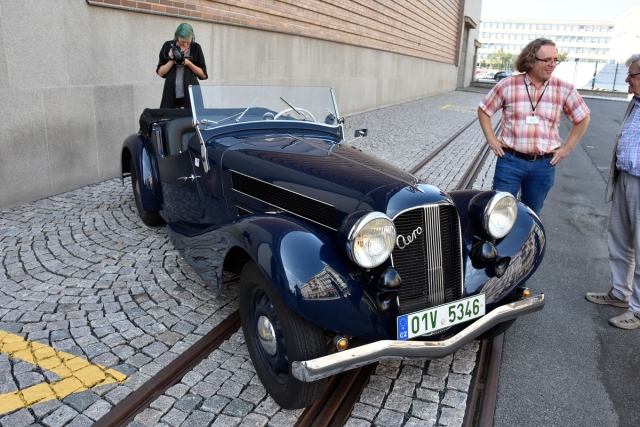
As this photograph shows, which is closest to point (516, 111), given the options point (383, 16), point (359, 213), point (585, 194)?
point (359, 213)

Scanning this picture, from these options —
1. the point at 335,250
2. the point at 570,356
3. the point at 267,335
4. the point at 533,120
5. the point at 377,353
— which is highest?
the point at 533,120

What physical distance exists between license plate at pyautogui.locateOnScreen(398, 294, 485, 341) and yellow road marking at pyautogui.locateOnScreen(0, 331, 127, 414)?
157cm

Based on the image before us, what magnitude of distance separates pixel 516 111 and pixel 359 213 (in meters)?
2.07

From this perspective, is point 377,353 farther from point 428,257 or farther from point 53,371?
point 53,371

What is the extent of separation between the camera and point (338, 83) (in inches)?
527

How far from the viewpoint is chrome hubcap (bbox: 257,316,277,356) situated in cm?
250

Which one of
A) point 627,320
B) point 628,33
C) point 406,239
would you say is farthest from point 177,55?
point 628,33

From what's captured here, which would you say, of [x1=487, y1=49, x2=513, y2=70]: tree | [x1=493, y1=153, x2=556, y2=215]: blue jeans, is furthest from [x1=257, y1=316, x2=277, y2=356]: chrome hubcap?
[x1=487, y1=49, x2=513, y2=70]: tree

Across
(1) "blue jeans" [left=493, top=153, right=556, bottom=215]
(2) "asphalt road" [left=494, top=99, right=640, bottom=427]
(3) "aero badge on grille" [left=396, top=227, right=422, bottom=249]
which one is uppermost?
(1) "blue jeans" [left=493, top=153, right=556, bottom=215]

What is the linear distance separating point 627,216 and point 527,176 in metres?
0.75

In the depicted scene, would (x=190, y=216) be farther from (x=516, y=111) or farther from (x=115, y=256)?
(x=516, y=111)

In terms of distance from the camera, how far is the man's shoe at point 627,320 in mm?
3406

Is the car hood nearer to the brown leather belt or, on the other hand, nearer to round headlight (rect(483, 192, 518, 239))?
round headlight (rect(483, 192, 518, 239))

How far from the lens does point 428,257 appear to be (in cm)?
254
